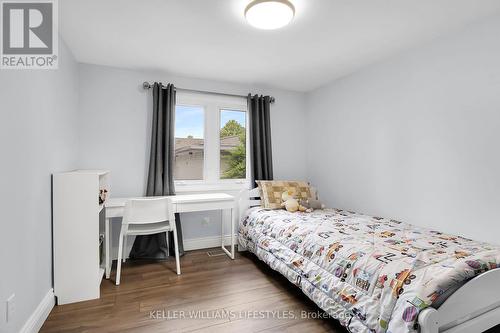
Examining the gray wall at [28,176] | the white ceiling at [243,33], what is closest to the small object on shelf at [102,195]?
the gray wall at [28,176]

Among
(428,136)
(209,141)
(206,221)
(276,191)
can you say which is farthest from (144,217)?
(428,136)

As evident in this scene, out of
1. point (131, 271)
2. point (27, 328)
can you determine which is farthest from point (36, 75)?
point (131, 271)

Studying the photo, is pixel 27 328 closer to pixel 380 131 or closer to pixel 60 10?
pixel 60 10

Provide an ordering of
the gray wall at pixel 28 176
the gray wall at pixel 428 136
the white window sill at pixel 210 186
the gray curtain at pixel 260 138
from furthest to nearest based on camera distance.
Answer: the gray curtain at pixel 260 138 → the white window sill at pixel 210 186 → the gray wall at pixel 428 136 → the gray wall at pixel 28 176

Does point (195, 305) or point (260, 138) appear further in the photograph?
point (260, 138)

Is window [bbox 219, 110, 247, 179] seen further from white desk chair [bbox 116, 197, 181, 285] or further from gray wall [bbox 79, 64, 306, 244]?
white desk chair [bbox 116, 197, 181, 285]

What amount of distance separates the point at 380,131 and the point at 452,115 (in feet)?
2.38

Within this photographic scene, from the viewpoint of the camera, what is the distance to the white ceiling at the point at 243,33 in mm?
1888

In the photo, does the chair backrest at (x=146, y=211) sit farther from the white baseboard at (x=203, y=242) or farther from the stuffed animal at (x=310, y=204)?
the stuffed animal at (x=310, y=204)

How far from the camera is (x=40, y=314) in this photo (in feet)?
5.89

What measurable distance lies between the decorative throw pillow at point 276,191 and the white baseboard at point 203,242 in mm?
740

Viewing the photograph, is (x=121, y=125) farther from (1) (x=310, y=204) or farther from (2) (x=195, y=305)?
(1) (x=310, y=204)

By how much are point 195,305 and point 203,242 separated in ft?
4.62

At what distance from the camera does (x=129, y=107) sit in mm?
3121
